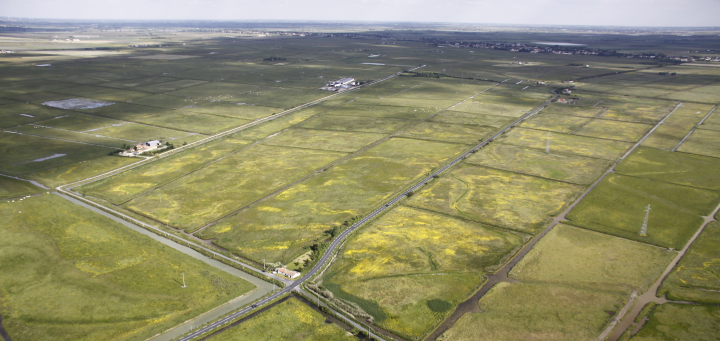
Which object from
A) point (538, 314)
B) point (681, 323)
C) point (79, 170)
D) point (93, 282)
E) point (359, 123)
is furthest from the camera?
point (359, 123)

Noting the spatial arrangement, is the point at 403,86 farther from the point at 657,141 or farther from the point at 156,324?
the point at 156,324

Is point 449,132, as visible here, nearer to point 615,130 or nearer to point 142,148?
point 615,130

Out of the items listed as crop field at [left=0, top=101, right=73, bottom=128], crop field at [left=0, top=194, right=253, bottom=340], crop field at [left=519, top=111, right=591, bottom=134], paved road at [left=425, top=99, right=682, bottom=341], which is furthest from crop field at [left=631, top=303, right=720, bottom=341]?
crop field at [left=0, top=101, right=73, bottom=128]

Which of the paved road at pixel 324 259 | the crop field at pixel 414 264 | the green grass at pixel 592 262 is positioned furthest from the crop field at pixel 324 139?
the green grass at pixel 592 262

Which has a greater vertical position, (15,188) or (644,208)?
(15,188)

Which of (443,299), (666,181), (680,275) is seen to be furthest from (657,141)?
(443,299)

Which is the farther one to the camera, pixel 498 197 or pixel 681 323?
pixel 498 197

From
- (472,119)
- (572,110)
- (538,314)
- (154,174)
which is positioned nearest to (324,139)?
(154,174)
